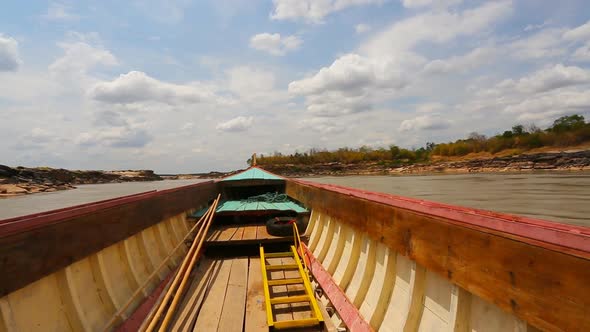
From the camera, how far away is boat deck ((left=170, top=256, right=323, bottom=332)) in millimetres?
2879

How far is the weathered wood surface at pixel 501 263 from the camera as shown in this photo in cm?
107

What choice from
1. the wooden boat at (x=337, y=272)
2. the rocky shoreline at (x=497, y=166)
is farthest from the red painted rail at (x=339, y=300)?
the rocky shoreline at (x=497, y=166)

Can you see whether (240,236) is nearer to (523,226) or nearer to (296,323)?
(296,323)

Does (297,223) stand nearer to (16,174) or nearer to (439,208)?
(439,208)

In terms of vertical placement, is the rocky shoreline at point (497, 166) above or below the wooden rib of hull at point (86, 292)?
below

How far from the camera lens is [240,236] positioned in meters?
5.29

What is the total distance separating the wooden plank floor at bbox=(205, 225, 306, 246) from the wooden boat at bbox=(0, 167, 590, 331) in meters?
0.36

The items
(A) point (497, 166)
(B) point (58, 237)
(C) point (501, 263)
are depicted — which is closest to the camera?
(C) point (501, 263)

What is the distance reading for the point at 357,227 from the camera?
3189mm

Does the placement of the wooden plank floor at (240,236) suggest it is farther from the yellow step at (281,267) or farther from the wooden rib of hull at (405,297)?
the wooden rib of hull at (405,297)

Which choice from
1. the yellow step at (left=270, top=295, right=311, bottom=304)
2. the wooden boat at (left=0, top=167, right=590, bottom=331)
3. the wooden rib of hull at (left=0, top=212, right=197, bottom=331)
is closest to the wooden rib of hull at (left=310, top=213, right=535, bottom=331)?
the wooden boat at (left=0, top=167, right=590, bottom=331)

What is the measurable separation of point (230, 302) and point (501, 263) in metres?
2.74

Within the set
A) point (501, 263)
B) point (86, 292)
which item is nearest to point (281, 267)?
point (86, 292)

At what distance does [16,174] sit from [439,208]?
247 feet
